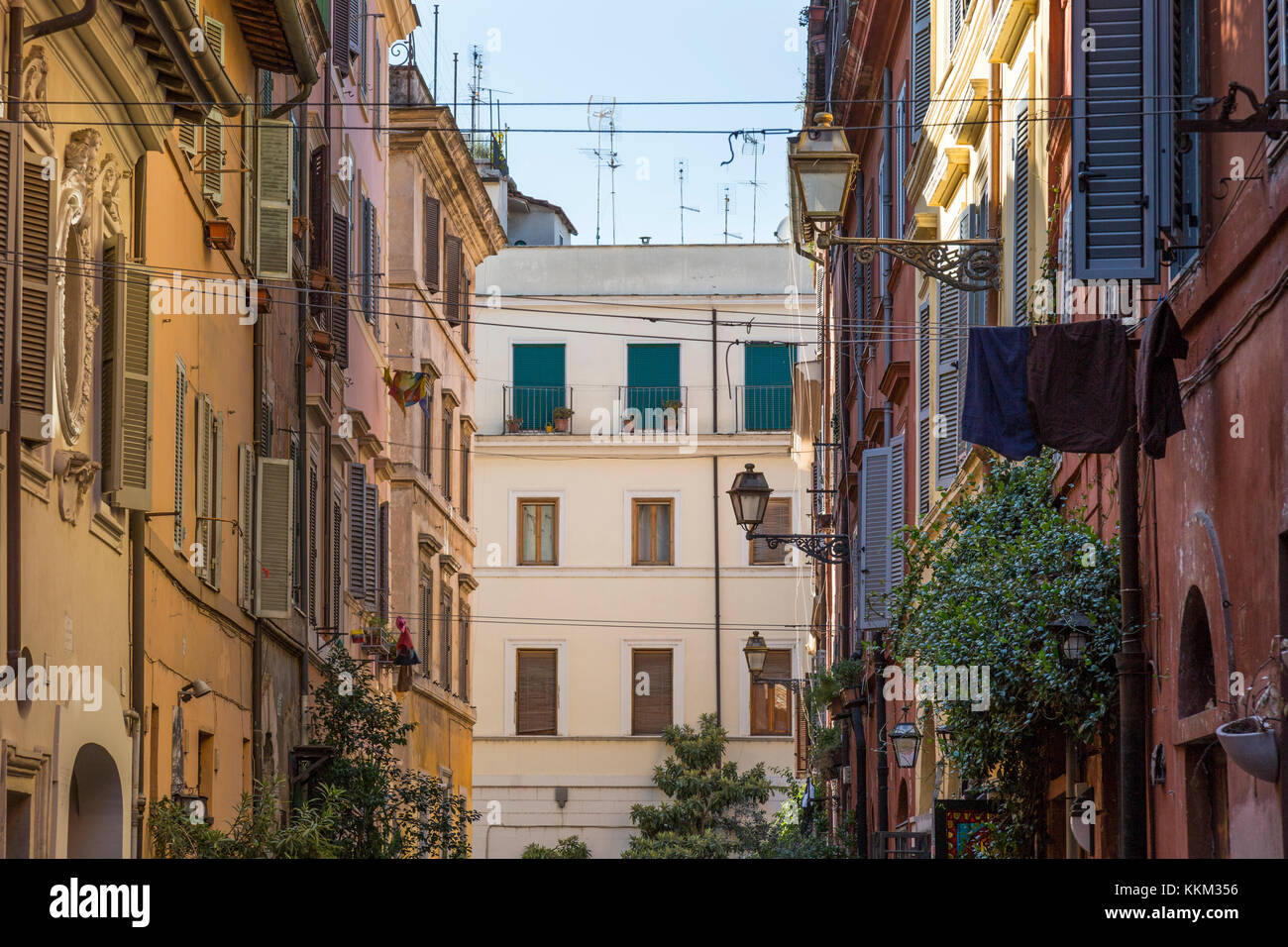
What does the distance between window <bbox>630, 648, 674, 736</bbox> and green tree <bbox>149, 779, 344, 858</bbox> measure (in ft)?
89.1

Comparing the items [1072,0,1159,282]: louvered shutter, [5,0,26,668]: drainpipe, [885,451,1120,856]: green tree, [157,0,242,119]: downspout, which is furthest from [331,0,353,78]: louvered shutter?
[1072,0,1159,282]: louvered shutter

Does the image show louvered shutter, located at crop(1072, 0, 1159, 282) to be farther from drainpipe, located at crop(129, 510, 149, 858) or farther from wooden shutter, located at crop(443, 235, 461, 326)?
wooden shutter, located at crop(443, 235, 461, 326)

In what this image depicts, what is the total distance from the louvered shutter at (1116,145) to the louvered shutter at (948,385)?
8.40m

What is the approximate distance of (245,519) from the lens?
56.1ft

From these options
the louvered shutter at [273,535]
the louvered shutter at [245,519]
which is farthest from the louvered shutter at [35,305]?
the louvered shutter at [273,535]

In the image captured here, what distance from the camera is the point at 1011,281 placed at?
15461 mm

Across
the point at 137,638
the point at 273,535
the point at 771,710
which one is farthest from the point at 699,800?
the point at 137,638

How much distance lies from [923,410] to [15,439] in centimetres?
1267

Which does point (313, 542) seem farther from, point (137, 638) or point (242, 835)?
point (137, 638)

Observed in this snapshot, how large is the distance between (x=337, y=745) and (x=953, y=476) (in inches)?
262

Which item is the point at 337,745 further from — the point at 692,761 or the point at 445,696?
the point at 692,761

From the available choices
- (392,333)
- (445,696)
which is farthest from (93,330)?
(445,696)

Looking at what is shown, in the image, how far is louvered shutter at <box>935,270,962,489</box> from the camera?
18.6 meters
